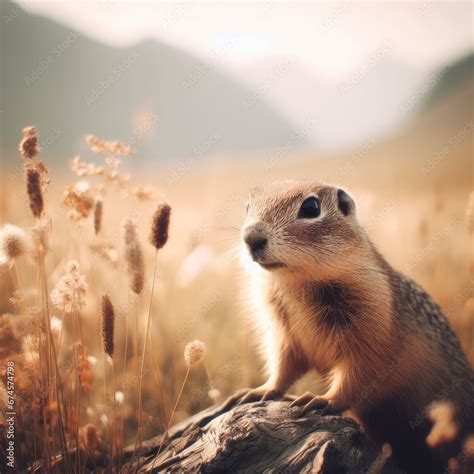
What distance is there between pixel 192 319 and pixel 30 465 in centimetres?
293

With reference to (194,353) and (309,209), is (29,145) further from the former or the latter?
(309,209)

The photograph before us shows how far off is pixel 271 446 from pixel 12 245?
189cm

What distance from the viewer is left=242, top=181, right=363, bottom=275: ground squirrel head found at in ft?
10.5

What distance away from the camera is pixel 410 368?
3668 mm

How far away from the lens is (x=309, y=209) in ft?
11.7

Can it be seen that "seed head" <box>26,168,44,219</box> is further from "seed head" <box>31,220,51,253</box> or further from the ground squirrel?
the ground squirrel

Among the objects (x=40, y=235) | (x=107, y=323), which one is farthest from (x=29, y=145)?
(x=107, y=323)

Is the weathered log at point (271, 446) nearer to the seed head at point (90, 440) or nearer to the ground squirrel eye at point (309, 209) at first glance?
the seed head at point (90, 440)

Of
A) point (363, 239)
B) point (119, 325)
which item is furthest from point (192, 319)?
point (363, 239)

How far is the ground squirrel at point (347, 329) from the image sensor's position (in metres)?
3.41

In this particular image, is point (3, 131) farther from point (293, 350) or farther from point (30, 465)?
point (293, 350)

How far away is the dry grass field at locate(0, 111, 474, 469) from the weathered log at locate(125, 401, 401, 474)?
26 cm

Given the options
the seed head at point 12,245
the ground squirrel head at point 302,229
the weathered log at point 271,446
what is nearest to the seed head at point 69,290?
the seed head at point 12,245

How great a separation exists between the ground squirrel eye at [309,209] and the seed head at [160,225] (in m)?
1.21
